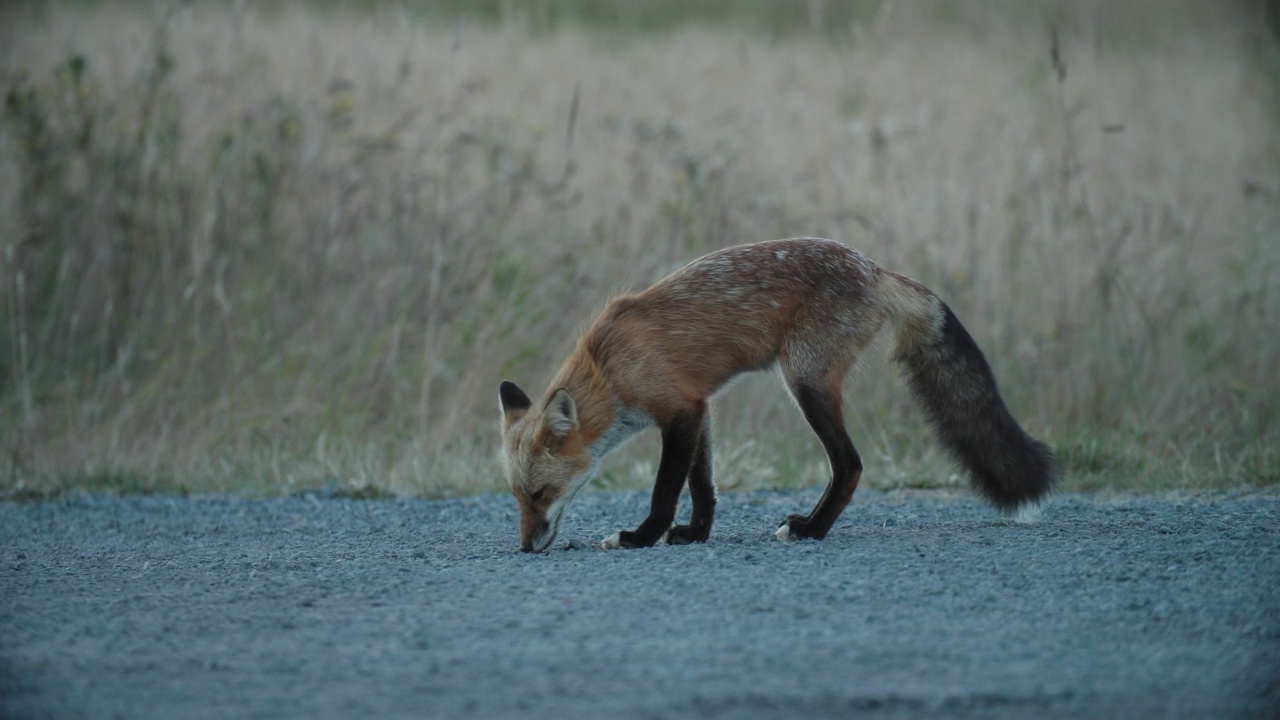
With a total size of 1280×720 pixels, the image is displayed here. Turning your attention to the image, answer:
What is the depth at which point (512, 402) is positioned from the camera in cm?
584

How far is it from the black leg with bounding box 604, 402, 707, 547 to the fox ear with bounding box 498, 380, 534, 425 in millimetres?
762

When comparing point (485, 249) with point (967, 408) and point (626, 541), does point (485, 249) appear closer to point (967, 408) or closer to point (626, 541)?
point (626, 541)

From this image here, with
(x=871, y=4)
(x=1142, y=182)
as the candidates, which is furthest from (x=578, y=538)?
(x=871, y=4)

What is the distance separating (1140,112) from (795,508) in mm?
8259

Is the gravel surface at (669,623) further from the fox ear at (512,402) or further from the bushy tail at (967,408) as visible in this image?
the fox ear at (512,402)

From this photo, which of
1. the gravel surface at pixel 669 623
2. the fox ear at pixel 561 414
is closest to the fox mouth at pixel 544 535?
the gravel surface at pixel 669 623

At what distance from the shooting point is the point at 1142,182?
443 inches

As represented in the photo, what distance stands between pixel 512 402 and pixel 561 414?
54 cm

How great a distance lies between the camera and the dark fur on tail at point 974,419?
5.22 metres

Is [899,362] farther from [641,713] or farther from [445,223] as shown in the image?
[445,223]

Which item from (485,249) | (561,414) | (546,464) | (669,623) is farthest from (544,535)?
(485,249)

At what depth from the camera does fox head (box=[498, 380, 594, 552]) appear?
17.3ft

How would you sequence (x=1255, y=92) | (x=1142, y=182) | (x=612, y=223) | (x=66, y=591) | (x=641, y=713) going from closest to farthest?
(x=641, y=713), (x=66, y=591), (x=612, y=223), (x=1142, y=182), (x=1255, y=92)

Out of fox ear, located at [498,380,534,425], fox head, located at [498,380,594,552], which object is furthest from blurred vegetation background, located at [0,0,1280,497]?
fox head, located at [498,380,594,552]
